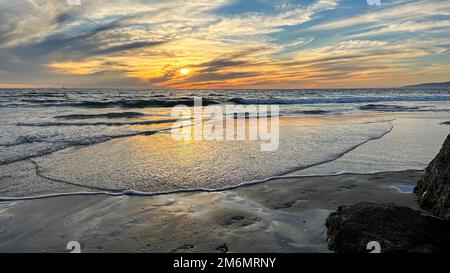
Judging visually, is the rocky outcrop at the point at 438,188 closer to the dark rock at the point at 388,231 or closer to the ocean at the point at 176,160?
the dark rock at the point at 388,231

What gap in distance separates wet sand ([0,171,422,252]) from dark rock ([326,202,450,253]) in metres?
0.25

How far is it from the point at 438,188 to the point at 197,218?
2.88 m

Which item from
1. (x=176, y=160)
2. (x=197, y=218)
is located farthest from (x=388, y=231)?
(x=176, y=160)

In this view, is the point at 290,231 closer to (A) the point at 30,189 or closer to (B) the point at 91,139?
(A) the point at 30,189

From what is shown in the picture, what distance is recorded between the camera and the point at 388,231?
292 cm

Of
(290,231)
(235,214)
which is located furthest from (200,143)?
(290,231)

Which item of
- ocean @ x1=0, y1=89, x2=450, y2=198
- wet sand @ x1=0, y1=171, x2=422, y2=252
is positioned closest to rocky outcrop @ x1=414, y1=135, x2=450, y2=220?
wet sand @ x1=0, y1=171, x2=422, y2=252

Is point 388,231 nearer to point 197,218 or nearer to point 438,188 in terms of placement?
point 438,188

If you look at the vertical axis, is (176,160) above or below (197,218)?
above

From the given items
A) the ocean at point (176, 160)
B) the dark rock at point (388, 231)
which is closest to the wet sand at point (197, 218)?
the dark rock at point (388, 231)

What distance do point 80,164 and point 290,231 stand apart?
501 cm

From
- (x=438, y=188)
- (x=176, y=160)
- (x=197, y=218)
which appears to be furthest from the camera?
(x=176, y=160)

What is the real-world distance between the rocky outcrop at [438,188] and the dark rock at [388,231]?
316mm

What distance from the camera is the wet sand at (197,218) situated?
3296mm
